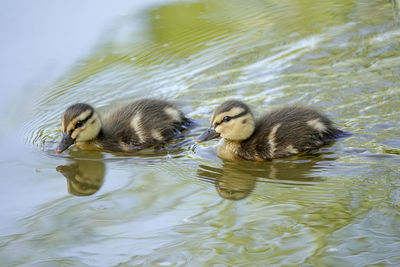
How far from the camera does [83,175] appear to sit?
3775 mm

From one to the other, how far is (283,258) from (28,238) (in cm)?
122

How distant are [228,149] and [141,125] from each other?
2.31 ft

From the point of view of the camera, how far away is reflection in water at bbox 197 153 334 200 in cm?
340

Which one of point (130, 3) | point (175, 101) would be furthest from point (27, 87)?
point (130, 3)

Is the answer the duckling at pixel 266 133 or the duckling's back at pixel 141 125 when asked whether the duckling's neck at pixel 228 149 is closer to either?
the duckling at pixel 266 133

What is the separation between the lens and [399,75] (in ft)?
15.6

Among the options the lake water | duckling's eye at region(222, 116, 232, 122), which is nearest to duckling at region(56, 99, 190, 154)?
the lake water

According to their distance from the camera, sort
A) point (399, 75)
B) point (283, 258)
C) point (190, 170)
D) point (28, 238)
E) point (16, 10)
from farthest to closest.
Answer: point (16, 10), point (399, 75), point (190, 170), point (28, 238), point (283, 258)

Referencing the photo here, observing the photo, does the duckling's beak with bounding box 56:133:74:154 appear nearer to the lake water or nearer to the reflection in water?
the lake water

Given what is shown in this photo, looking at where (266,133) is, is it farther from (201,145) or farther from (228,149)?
(201,145)

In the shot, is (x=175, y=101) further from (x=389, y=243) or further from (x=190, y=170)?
(x=389, y=243)

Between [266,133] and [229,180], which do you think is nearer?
[229,180]

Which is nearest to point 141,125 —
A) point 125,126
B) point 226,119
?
point 125,126

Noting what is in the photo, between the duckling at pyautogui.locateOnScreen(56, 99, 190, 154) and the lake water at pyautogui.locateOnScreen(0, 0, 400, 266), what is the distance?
0.39ft
